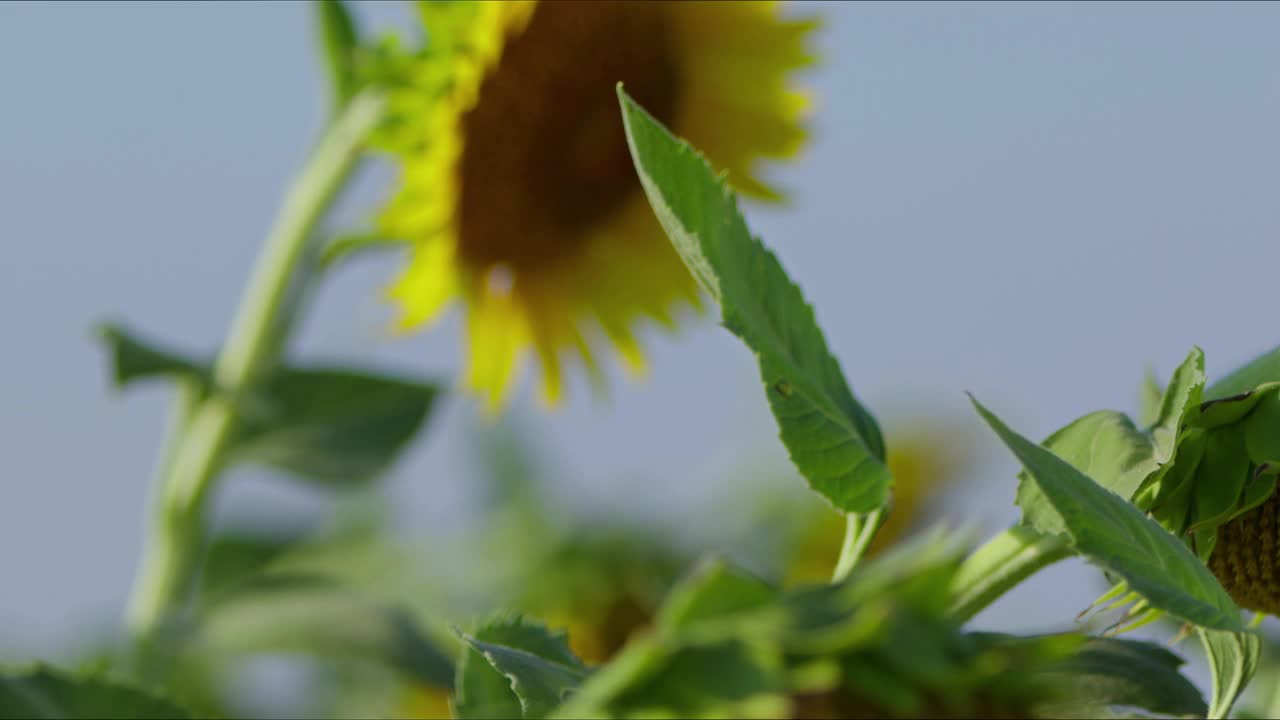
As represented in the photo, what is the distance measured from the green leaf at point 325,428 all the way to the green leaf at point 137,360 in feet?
0.17

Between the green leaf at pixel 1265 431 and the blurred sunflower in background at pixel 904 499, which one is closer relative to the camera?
the green leaf at pixel 1265 431

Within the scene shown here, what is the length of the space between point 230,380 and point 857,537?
0.78m

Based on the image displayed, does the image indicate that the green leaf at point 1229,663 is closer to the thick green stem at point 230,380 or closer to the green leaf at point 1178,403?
the green leaf at point 1178,403

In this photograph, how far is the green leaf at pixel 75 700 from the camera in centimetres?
32

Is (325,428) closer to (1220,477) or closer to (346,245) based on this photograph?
(346,245)

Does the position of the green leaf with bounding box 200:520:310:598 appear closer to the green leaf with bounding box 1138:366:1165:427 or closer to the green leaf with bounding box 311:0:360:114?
the green leaf with bounding box 311:0:360:114

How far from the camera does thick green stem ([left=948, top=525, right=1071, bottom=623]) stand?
28 cm

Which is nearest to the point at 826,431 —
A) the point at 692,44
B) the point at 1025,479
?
the point at 1025,479

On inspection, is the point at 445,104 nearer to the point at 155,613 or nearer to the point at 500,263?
the point at 500,263

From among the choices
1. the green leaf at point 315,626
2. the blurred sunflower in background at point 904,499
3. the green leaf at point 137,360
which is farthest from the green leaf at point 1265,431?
the blurred sunflower in background at point 904,499

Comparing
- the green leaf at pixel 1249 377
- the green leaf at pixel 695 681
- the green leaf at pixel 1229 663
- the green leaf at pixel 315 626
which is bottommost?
the green leaf at pixel 695 681

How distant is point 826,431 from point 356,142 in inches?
29.6

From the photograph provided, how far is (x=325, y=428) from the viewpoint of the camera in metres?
1.04

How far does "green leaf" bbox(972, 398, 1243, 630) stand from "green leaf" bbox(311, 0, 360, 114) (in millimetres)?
802
